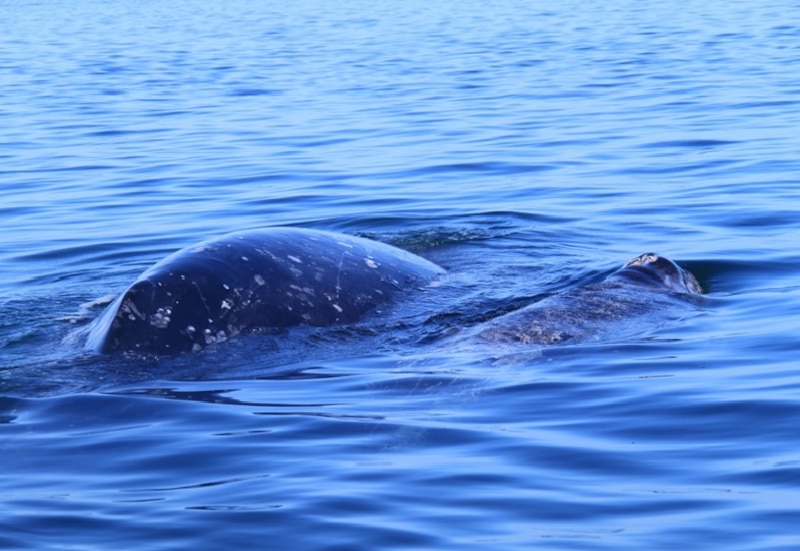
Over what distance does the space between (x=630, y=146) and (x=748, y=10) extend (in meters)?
21.2

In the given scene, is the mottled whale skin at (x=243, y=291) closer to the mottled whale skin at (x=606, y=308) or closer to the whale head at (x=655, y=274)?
the mottled whale skin at (x=606, y=308)

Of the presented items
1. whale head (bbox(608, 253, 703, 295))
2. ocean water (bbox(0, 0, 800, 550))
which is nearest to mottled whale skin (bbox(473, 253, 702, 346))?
whale head (bbox(608, 253, 703, 295))

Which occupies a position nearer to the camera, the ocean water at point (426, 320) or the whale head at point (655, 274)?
the ocean water at point (426, 320)

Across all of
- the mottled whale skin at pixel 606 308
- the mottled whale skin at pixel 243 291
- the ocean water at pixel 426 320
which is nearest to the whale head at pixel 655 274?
the mottled whale skin at pixel 606 308

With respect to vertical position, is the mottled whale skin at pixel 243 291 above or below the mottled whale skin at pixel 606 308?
above

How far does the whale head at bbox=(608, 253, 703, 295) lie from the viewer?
33.1 feet

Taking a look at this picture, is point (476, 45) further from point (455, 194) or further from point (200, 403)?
point (200, 403)

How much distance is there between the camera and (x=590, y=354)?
8695 millimetres

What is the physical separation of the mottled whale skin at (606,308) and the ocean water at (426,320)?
18 centimetres

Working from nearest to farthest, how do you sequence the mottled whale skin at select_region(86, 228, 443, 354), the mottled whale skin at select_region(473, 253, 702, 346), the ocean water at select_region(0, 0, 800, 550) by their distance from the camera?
the ocean water at select_region(0, 0, 800, 550)
the mottled whale skin at select_region(86, 228, 443, 354)
the mottled whale skin at select_region(473, 253, 702, 346)

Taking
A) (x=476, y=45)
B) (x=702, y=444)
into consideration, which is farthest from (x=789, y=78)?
(x=702, y=444)

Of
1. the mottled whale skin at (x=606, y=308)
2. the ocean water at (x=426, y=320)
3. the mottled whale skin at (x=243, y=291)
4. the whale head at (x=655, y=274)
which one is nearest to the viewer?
the ocean water at (x=426, y=320)

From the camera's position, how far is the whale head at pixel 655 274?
10.1 metres

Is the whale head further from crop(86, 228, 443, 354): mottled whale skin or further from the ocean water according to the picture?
crop(86, 228, 443, 354): mottled whale skin
